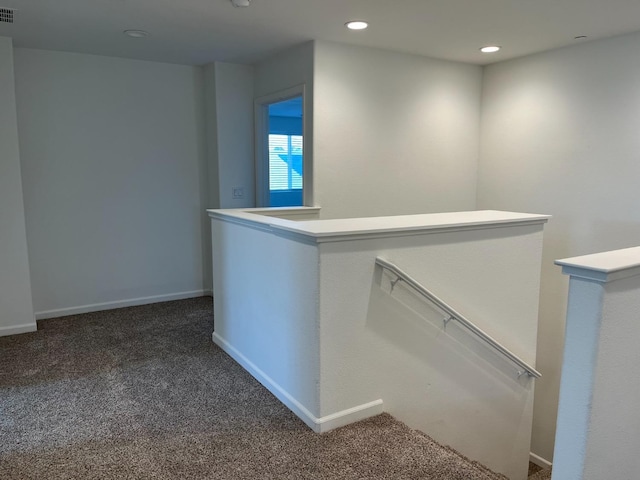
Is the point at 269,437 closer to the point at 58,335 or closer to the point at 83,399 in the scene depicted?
the point at 83,399

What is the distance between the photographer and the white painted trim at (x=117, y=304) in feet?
A: 14.2

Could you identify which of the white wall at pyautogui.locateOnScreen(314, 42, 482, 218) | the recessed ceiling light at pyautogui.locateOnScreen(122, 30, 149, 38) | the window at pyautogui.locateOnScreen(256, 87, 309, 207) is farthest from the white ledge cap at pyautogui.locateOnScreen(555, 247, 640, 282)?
the window at pyautogui.locateOnScreen(256, 87, 309, 207)

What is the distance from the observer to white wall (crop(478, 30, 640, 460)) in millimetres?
3855

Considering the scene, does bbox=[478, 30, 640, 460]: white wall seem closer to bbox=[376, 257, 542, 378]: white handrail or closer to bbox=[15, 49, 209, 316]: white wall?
bbox=[376, 257, 542, 378]: white handrail

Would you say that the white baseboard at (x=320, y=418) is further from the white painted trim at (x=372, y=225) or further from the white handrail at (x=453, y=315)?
the white painted trim at (x=372, y=225)

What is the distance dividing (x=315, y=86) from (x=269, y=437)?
2805 mm

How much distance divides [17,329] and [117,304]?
2.96ft

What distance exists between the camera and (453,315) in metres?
2.73

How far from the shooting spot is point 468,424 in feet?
10.2

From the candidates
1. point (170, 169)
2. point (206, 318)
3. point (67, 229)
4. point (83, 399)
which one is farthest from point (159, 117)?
point (83, 399)

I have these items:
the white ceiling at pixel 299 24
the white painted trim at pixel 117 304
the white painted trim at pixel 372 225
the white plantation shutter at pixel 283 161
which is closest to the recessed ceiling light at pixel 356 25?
the white ceiling at pixel 299 24

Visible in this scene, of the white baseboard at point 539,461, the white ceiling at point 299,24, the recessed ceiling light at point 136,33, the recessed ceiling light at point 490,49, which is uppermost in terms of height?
the recessed ceiling light at point 490,49

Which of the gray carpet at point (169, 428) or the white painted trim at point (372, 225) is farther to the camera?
the white painted trim at point (372, 225)

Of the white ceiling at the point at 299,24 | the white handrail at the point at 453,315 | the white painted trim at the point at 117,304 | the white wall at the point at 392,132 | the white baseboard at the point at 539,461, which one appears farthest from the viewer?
the white baseboard at the point at 539,461
